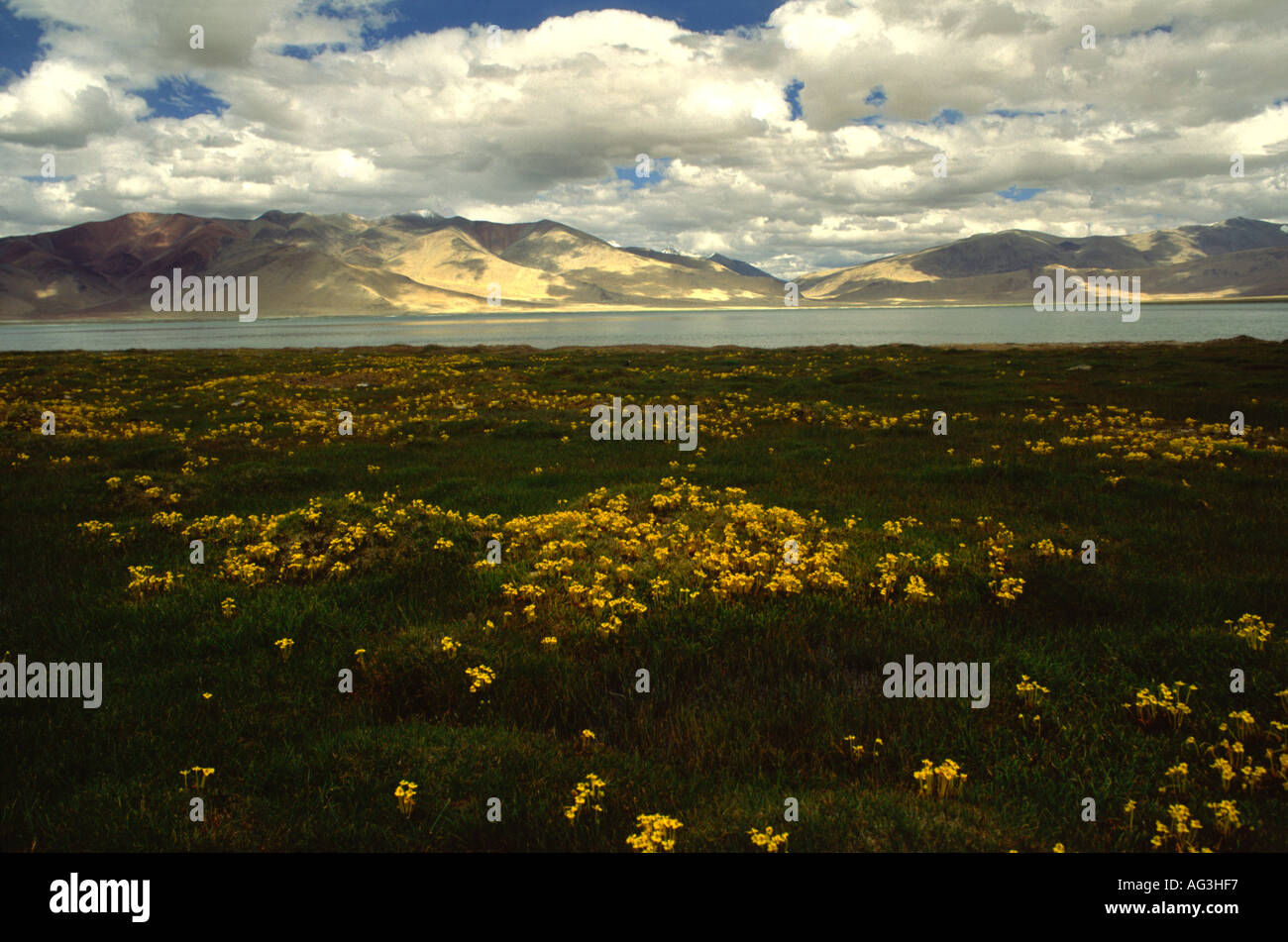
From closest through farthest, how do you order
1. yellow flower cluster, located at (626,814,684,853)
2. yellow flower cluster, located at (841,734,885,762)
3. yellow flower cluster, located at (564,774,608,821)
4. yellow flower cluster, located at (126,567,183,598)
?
yellow flower cluster, located at (626,814,684,853) < yellow flower cluster, located at (564,774,608,821) < yellow flower cluster, located at (841,734,885,762) < yellow flower cluster, located at (126,567,183,598)

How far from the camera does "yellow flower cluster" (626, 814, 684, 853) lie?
480 centimetres

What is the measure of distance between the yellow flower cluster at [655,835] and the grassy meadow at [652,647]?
1.7 inches

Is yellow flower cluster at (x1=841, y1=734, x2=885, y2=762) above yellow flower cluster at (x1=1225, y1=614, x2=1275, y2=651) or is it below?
below

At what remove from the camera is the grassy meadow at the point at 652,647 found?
5.58 meters

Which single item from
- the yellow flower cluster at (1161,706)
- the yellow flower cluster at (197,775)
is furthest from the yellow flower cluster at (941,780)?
the yellow flower cluster at (197,775)

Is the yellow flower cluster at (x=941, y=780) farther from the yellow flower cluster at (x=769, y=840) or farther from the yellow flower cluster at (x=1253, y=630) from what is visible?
the yellow flower cluster at (x=1253, y=630)

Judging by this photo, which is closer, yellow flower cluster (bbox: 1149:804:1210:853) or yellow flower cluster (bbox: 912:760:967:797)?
yellow flower cluster (bbox: 1149:804:1210:853)

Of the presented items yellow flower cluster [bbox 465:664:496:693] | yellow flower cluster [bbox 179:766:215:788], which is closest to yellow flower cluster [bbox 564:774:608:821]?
yellow flower cluster [bbox 465:664:496:693]

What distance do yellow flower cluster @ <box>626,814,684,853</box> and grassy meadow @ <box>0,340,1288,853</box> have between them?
0.14 feet

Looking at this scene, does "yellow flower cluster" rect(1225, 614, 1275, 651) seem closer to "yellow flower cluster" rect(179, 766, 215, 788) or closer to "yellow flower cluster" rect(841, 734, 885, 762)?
"yellow flower cluster" rect(841, 734, 885, 762)

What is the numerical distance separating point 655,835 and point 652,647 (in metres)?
3.69

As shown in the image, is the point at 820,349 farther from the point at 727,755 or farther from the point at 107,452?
the point at 727,755

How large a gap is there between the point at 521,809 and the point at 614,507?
8628 millimetres
